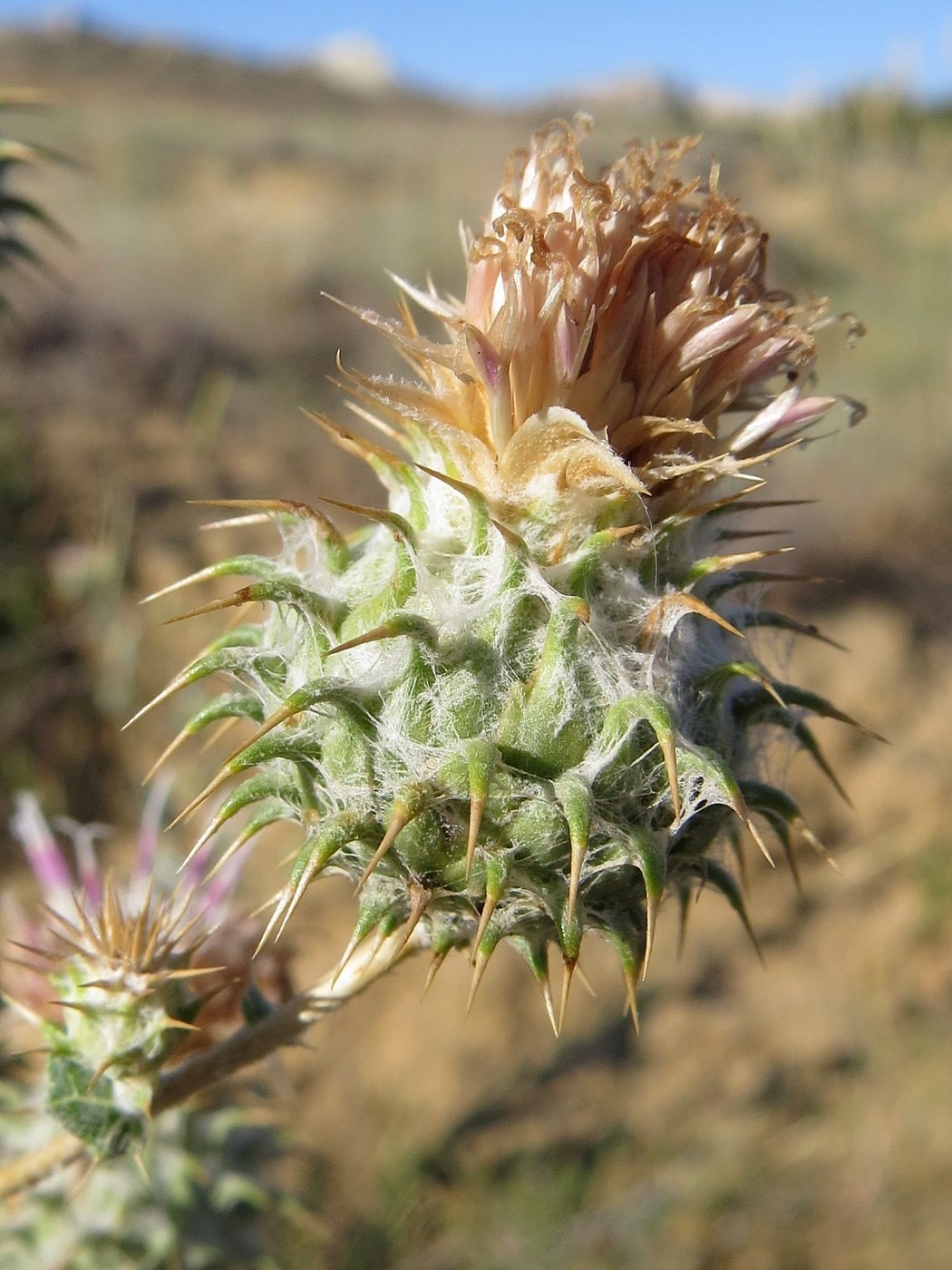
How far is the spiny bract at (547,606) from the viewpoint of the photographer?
1.75 m

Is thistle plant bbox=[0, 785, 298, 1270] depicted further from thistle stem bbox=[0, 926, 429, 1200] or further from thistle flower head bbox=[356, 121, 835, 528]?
thistle flower head bbox=[356, 121, 835, 528]

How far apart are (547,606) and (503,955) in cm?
681

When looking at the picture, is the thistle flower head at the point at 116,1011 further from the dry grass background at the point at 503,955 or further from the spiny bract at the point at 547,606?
the dry grass background at the point at 503,955

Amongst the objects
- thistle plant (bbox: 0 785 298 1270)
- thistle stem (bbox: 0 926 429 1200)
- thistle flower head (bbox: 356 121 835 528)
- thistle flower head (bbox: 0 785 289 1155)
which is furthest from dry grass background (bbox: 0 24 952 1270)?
thistle flower head (bbox: 356 121 835 528)

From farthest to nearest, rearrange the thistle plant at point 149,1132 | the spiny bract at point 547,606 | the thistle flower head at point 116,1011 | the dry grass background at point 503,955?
the dry grass background at point 503,955 → the thistle plant at point 149,1132 → the thistle flower head at point 116,1011 → the spiny bract at point 547,606

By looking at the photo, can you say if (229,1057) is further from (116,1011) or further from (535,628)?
(535,628)

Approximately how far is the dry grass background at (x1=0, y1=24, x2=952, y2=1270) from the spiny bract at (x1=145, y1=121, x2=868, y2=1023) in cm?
203

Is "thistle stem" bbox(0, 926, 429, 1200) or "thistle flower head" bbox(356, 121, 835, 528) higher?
"thistle flower head" bbox(356, 121, 835, 528)

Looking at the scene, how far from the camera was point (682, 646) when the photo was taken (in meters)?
1.90

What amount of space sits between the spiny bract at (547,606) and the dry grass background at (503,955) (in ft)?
6.67

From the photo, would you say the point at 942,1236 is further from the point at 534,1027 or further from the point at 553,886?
the point at 553,886

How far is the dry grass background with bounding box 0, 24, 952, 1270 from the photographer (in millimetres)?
6590

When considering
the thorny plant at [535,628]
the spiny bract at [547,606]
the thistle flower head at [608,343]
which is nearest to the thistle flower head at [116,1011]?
the thorny plant at [535,628]

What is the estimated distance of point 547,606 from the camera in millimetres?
1834
